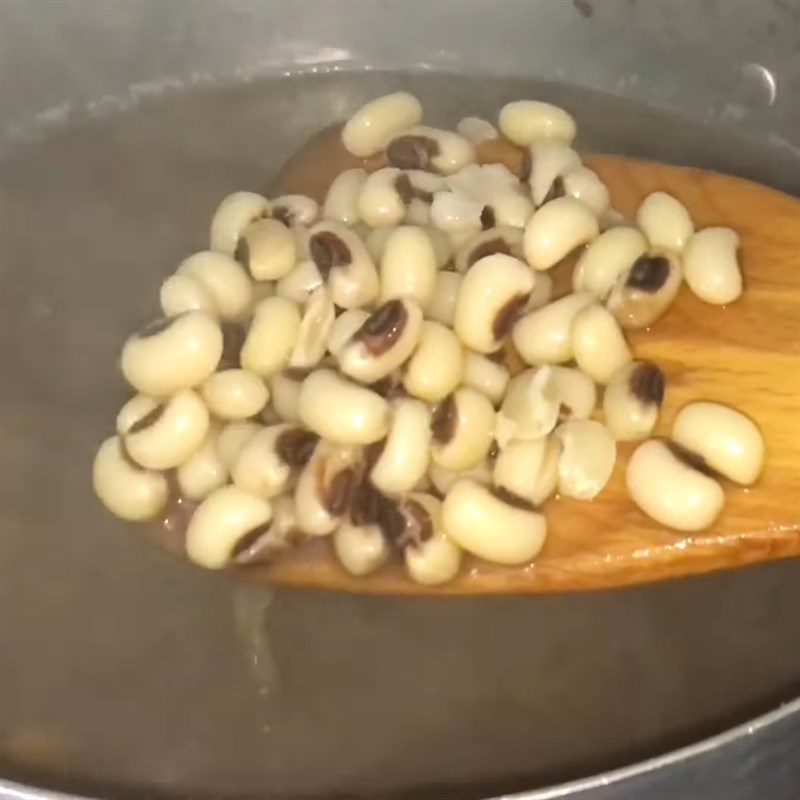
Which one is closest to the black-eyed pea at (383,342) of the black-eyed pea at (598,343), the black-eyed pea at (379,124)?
the black-eyed pea at (598,343)

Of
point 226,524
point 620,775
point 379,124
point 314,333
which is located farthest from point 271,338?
point 620,775

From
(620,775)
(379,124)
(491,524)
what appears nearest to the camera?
(620,775)

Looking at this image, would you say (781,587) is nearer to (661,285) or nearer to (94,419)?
(661,285)

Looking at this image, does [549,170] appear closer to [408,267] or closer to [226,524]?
[408,267]

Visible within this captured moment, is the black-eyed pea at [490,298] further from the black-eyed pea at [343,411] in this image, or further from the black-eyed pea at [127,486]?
the black-eyed pea at [127,486]

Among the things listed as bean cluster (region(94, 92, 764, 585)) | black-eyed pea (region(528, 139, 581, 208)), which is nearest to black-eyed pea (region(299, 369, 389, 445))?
bean cluster (region(94, 92, 764, 585))

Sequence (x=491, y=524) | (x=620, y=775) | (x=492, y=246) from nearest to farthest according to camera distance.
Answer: (x=620, y=775), (x=491, y=524), (x=492, y=246)

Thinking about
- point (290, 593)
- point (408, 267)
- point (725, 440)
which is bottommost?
point (290, 593)

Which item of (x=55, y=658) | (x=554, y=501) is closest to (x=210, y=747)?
(x=55, y=658)
